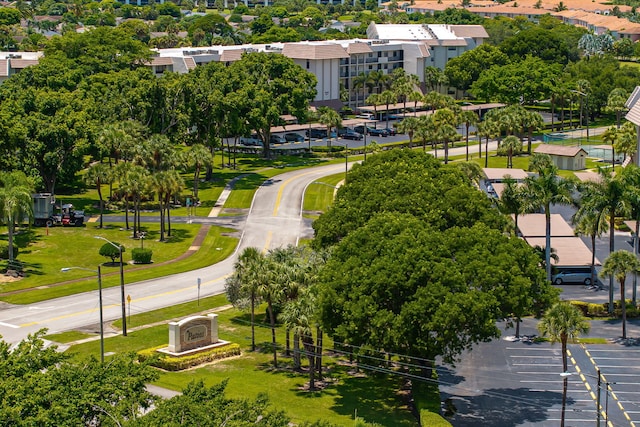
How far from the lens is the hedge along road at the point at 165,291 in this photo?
8619cm

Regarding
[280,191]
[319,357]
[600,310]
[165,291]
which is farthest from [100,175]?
[600,310]

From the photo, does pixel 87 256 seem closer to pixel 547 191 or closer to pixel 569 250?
pixel 547 191

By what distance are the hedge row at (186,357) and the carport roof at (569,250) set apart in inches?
1263

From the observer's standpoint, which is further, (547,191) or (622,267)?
(547,191)

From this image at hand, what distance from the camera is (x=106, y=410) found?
5534cm

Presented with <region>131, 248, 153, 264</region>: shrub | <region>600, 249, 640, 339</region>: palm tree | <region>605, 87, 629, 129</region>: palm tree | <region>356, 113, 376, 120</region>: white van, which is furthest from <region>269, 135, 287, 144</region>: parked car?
<region>600, 249, 640, 339</region>: palm tree

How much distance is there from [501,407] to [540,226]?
38987 millimetres

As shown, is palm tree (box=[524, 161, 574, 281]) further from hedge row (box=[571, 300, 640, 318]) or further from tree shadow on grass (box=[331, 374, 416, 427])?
tree shadow on grass (box=[331, 374, 416, 427])

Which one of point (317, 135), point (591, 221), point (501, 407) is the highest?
point (317, 135)

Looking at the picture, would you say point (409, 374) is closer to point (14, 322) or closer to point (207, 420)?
point (207, 420)

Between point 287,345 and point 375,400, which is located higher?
point 287,345

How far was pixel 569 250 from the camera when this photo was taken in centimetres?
10100

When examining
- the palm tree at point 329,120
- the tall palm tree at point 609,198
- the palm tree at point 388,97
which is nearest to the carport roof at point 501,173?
the palm tree at point 329,120

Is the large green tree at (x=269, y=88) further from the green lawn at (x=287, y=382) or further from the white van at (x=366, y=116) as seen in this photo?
the green lawn at (x=287, y=382)
